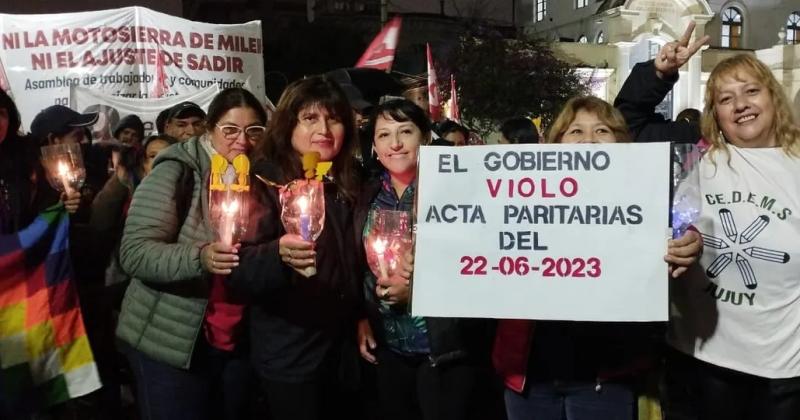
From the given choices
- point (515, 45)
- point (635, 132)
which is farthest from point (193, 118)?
point (515, 45)

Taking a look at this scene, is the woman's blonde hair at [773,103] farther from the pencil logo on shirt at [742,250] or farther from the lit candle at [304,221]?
the lit candle at [304,221]

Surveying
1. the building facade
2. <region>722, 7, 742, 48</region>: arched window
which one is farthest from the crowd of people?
<region>722, 7, 742, 48</region>: arched window

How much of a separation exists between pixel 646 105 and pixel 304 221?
165 cm

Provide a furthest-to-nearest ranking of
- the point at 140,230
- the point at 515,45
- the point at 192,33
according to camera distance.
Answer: the point at 515,45 → the point at 192,33 → the point at 140,230

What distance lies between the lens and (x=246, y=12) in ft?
106

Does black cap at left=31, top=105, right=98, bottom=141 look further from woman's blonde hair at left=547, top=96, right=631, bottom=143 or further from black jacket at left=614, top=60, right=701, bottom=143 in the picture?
black jacket at left=614, top=60, right=701, bottom=143

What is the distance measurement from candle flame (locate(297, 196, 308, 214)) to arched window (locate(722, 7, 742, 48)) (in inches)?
1616

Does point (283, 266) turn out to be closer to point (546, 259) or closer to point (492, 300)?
point (492, 300)

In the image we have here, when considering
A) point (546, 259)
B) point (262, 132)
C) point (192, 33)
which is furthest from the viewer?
point (192, 33)

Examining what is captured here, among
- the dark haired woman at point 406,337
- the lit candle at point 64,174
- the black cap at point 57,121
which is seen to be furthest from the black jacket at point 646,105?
the black cap at point 57,121

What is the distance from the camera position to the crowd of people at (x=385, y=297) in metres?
2.60

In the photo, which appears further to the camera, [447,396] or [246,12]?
[246,12]

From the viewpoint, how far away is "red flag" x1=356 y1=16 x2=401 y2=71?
7.67 m

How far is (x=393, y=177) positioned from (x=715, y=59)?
33956mm
